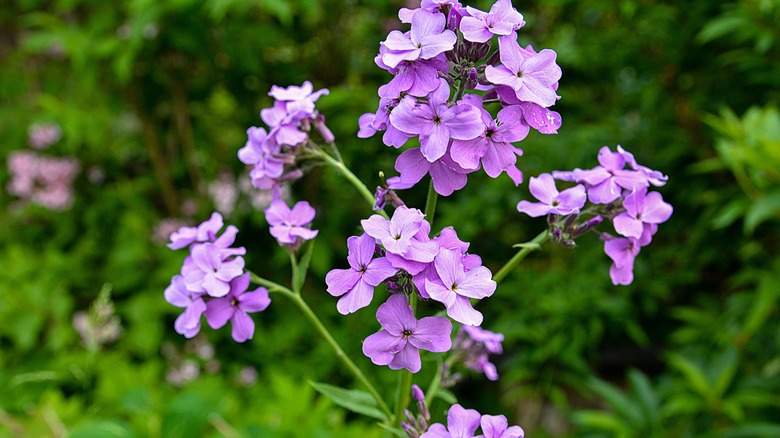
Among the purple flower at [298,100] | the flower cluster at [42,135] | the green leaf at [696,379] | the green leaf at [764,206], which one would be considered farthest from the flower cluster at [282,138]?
the flower cluster at [42,135]

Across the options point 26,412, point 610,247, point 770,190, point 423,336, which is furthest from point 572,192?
point 26,412

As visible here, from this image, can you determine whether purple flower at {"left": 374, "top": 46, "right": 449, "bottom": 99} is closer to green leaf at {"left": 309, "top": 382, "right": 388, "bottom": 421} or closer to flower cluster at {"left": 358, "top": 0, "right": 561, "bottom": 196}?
flower cluster at {"left": 358, "top": 0, "right": 561, "bottom": 196}

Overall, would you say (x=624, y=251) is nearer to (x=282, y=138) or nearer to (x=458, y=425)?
(x=458, y=425)

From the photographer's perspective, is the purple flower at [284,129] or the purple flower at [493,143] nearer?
the purple flower at [493,143]

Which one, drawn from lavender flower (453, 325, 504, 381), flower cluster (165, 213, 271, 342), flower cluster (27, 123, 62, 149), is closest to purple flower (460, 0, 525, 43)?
flower cluster (165, 213, 271, 342)

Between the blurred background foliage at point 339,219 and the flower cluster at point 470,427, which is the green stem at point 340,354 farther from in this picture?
the blurred background foliage at point 339,219

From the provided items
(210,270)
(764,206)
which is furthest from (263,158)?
(764,206)

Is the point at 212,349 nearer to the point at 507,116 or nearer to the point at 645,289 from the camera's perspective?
the point at 645,289

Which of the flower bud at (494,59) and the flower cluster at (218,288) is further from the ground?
the flower bud at (494,59)
